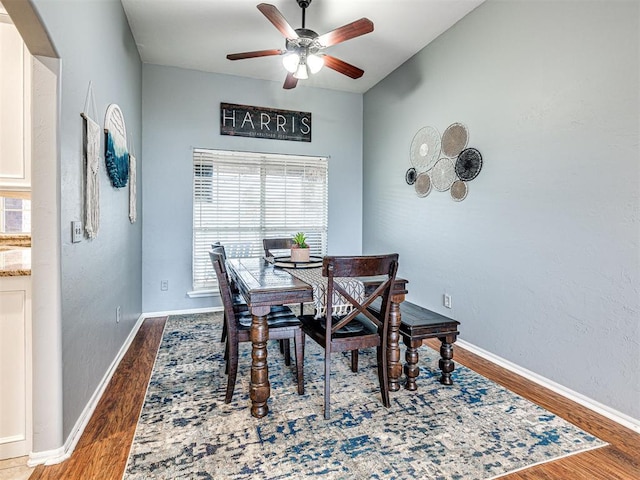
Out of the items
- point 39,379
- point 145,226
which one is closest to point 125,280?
point 145,226

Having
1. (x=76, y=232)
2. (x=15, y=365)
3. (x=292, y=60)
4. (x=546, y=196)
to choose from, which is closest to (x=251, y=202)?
(x=292, y=60)

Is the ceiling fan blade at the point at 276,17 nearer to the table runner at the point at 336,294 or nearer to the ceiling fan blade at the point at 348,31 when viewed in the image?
the ceiling fan blade at the point at 348,31

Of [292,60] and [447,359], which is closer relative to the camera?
[447,359]

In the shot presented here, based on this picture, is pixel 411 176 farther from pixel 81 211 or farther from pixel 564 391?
pixel 81 211

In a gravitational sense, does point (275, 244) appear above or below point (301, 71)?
below

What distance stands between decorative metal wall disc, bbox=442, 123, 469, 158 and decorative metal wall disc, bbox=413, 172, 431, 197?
0.32 metres

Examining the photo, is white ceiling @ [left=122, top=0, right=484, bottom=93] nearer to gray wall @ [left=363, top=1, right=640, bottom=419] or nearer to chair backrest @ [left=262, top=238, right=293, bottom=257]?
gray wall @ [left=363, top=1, right=640, bottom=419]

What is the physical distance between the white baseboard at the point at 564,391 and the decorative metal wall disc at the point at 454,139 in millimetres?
1730

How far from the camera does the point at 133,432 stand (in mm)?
1796

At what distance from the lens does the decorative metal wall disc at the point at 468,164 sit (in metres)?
2.90

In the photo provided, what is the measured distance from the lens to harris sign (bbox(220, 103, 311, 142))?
418 cm

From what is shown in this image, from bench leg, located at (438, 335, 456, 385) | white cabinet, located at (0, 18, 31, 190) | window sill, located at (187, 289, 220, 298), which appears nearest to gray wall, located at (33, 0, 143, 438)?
white cabinet, located at (0, 18, 31, 190)

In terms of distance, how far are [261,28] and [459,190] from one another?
2.35 meters

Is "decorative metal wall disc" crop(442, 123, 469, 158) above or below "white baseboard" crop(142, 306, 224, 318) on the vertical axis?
above
